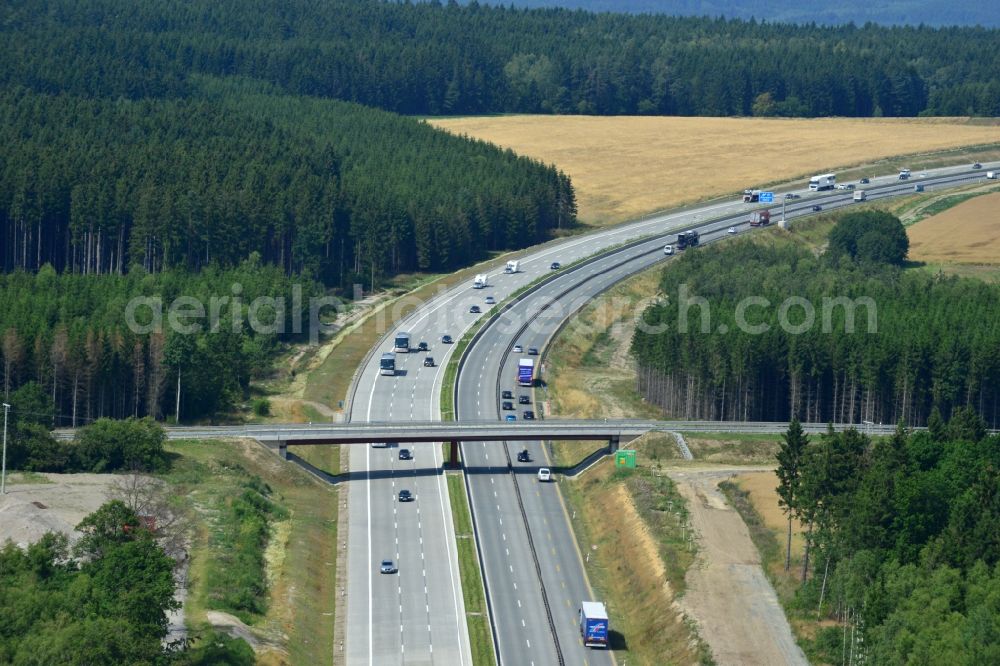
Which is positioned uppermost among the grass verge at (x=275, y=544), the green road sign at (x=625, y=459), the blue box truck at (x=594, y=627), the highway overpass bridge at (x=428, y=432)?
the highway overpass bridge at (x=428, y=432)

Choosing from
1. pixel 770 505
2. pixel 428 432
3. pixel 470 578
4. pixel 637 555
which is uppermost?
pixel 428 432

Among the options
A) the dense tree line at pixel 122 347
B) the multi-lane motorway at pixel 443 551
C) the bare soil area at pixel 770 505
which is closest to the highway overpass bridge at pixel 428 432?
the multi-lane motorway at pixel 443 551

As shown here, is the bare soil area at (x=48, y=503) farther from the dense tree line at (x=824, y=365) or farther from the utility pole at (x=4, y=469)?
the dense tree line at (x=824, y=365)

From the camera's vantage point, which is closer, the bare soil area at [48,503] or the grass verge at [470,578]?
the grass verge at [470,578]

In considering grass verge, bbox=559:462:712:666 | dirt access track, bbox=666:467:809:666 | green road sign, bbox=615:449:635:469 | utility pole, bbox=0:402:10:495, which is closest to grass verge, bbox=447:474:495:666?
grass verge, bbox=559:462:712:666

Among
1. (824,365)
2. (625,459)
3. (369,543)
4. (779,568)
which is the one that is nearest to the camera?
(779,568)

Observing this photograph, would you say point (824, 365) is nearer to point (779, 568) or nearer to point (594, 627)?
point (779, 568)

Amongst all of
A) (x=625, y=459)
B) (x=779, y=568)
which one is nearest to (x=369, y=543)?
(x=625, y=459)
